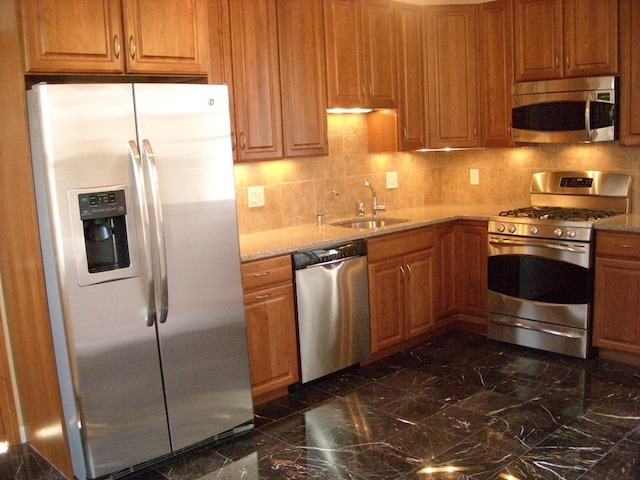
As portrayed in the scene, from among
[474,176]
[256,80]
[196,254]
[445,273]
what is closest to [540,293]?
[445,273]

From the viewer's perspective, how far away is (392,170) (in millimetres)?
5105

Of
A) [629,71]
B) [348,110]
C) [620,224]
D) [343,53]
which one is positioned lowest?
[620,224]

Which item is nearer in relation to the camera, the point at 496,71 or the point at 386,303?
the point at 386,303

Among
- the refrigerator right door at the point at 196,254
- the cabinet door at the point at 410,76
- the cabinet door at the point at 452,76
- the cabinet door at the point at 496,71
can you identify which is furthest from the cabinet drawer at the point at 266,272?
the cabinet door at the point at 496,71

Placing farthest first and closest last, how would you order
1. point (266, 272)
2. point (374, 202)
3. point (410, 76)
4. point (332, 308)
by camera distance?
point (374, 202) → point (410, 76) → point (332, 308) → point (266, 272)

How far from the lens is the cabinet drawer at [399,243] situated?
4.11 meters

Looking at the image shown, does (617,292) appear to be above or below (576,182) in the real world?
below

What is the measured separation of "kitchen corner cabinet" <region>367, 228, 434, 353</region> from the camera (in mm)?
4160

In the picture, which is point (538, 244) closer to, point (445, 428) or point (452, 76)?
point (452, 76)

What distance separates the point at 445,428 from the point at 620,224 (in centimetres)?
175

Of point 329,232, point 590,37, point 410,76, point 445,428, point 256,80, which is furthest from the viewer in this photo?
point 410,76

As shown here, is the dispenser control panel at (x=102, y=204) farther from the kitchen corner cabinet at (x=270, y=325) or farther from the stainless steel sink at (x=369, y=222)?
the stainless steel sink at (x=369, y=222)

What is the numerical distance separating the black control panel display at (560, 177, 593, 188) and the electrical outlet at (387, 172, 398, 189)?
1.23 m

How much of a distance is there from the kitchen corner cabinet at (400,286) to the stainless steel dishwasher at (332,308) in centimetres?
11
